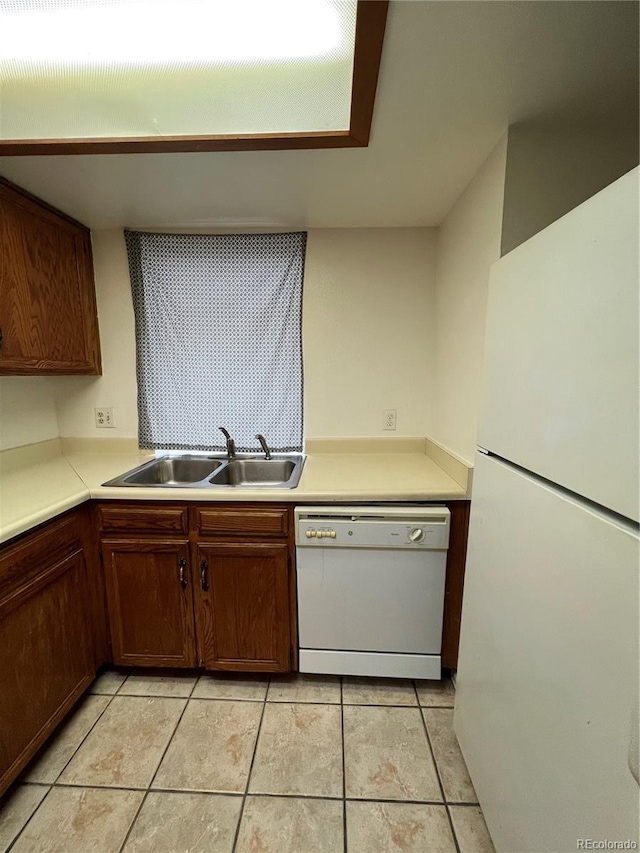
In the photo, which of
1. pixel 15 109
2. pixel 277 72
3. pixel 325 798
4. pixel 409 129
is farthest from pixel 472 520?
pixel 15 109

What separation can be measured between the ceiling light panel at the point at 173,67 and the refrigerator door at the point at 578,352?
741mm

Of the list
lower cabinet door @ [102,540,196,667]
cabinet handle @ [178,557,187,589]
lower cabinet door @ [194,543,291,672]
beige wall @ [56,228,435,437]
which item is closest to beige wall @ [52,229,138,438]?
beige wall @ [56,228,435,437]

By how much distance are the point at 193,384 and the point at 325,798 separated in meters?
1.83

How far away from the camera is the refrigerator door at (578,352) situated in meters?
0.52

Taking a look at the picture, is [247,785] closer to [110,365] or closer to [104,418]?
[104,418]

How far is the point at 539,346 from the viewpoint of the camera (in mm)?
747

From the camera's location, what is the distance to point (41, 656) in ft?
3.96

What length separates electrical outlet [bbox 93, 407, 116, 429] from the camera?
2.01 metres

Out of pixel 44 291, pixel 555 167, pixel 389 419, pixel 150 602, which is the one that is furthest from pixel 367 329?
pixel 150 602

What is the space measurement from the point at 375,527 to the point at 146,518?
0.94 metres

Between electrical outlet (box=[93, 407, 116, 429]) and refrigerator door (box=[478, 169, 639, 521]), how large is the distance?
2.03 m

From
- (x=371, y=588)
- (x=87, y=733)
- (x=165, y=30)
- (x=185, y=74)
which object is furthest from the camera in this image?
(x=371, y=588)

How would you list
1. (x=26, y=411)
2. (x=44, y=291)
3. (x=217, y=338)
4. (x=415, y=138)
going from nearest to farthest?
(x=415, y=138), (x=44, y=291), (x=26, y=411), (x=217, y=338)

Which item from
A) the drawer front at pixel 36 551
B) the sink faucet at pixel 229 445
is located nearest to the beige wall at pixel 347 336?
the sink faucet at pixel 229 445
